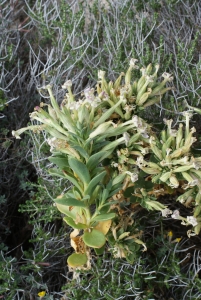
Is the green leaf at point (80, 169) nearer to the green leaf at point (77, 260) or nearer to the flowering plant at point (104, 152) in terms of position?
the flowering plant at point (104, 152)

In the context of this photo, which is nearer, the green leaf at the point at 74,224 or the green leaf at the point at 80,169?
the green leaf at the point at 80,169

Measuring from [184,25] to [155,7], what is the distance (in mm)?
145

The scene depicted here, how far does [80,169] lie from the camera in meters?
0.89

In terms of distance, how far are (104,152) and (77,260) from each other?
1.03 feet

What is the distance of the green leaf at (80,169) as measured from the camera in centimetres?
87

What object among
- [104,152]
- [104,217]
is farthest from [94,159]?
[104,217]

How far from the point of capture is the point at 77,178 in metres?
0.97

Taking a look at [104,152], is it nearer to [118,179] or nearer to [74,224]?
[118,179]

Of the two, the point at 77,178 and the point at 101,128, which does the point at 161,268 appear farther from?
the point at 101,128

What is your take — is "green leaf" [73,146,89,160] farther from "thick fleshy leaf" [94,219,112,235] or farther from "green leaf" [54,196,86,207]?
"thick fleshy leaf" [94,219,112,235]

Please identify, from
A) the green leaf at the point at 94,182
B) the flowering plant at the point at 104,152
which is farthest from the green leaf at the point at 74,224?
the green leaf at the point at 94,182

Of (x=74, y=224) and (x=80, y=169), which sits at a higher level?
(x=80, y=169)

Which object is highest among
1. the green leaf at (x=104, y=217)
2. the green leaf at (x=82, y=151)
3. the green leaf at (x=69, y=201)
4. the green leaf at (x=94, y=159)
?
the green leaf at (x=82, y=151)

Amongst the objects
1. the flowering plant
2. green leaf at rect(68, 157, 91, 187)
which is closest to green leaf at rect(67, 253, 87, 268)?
the flowering plant
